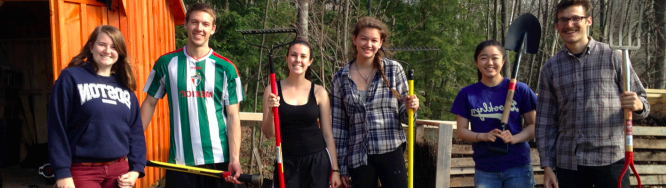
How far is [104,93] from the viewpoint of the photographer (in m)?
2.79

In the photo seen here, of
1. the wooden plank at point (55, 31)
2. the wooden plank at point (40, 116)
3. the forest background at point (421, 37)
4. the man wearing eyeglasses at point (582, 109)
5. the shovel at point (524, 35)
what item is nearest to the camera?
the man wearing eyeglasses at point (582, 109)

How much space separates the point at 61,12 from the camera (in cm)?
431

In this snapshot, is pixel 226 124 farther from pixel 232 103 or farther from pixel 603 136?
pixel 603 136

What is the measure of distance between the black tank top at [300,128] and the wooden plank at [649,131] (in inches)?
179

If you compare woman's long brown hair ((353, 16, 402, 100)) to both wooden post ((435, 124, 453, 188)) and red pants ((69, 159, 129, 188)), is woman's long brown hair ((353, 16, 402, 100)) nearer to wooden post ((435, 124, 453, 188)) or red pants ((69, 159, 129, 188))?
wooden post ((435, 124, 453, 188))

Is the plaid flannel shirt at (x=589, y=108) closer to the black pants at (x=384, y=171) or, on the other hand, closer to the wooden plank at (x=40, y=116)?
the black pants at (x=384, y=171)

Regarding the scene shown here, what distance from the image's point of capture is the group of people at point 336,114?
2738mm

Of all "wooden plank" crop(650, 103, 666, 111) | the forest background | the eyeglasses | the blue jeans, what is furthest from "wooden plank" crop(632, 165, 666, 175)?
the forest background

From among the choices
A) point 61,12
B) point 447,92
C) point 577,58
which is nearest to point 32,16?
point 61,12

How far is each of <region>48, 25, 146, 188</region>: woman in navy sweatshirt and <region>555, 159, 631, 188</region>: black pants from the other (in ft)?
9.09

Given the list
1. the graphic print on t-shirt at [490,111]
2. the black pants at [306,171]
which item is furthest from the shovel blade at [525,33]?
the black pants at [306,171]

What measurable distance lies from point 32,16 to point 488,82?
26.1 ft

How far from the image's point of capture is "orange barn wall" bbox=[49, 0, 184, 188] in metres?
4.30

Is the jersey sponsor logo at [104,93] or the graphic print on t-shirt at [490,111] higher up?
the jersey sponsor logo at [104,93]
